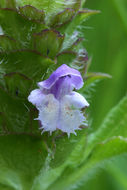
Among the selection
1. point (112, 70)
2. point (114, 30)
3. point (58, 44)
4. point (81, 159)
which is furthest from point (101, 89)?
point (58, 44)

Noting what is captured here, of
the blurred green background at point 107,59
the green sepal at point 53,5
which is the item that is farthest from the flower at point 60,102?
the blurred green background at point 107,59

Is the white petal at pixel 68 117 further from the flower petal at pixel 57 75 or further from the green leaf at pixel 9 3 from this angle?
the green leaf at pixel 9 3

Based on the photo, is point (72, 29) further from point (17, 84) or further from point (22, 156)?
point (22, 156)

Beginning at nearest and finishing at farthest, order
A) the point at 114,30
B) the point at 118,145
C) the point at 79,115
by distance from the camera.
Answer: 1. the point at 79,115
2. the point at 118,145
3. the point at 114,30

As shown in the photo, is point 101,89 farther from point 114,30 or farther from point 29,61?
point 29,61

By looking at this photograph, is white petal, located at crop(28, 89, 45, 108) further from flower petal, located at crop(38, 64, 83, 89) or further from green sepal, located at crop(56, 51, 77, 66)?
green sepal, located at crop(56, 51, 77, 66)

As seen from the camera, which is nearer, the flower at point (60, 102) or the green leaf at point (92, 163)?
the flower at point (60, 102)
